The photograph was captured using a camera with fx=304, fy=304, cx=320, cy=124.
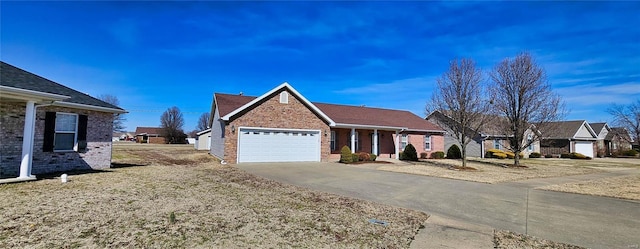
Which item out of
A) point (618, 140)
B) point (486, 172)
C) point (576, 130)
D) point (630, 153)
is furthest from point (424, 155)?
point (618, 140)

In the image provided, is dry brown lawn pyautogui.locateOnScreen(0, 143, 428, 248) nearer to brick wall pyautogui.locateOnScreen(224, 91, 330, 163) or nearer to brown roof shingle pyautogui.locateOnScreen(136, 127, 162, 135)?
brick wall pyautogui.locateOnScreen(224, 91, 330, 163)

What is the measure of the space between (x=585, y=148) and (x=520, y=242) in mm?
41752

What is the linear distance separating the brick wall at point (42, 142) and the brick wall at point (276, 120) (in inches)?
228

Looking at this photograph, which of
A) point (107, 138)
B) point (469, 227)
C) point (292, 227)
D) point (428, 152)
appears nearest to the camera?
point (292, 227)

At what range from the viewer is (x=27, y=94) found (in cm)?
884

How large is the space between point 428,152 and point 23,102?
25796 millimetres

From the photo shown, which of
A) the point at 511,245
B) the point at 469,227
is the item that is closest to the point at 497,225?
the point at 469,227

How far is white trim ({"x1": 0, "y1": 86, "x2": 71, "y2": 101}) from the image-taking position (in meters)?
8.44

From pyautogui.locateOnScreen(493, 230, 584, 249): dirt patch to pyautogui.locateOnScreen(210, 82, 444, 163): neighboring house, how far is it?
47.9ft

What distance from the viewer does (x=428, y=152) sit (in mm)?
26781

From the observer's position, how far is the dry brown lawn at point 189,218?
4.34 m

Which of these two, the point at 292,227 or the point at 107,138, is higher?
the point at 107,138

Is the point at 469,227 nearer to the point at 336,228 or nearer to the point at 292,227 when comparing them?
the point at 336,228

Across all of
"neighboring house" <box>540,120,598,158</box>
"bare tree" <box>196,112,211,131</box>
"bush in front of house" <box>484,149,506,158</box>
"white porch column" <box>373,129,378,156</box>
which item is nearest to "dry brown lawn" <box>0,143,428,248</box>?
"white porch column" <box>373,129,378,156</box>
